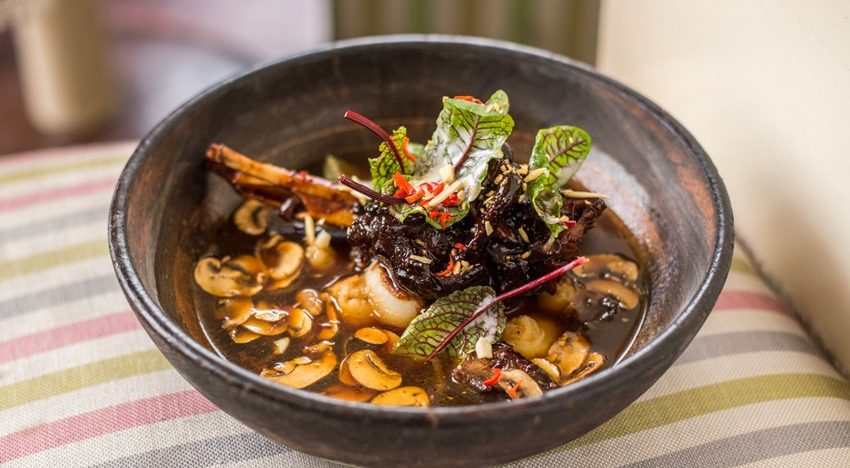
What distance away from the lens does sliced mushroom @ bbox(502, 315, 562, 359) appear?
1.42 m

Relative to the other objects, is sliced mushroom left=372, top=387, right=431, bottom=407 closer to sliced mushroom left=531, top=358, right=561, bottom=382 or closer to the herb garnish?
the herb garnish

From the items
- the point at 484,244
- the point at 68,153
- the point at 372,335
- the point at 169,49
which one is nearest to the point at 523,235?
the point at 484,244

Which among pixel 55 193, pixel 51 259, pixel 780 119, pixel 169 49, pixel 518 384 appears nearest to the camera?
pixel 518 384

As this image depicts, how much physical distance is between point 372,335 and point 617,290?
16.5 inches

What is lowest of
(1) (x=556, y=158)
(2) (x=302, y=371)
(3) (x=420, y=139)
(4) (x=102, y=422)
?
(4) (x=102, y=422)

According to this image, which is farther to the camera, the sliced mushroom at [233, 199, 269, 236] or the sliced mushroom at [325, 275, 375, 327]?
the sliced mushroom at [233, 199, 269, 236]

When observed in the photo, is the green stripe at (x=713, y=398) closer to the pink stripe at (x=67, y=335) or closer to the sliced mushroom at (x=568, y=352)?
Answer: the sliced mushroom at (x=568, y=352)

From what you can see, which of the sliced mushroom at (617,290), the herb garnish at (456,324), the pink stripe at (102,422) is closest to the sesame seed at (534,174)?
the herb garnish at (456,324)

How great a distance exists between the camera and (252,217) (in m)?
1.70

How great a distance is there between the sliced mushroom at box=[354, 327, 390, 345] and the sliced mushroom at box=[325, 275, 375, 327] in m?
0.02

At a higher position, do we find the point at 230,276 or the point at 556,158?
the point at 556,158

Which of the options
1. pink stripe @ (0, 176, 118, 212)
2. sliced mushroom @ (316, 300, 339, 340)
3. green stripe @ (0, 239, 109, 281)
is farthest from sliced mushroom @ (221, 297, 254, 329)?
pink stripe @ (0, 176, 118, 212)

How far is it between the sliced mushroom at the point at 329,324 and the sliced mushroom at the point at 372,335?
38 millimetres

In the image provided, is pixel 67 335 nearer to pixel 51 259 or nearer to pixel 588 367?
pixel 51 259
